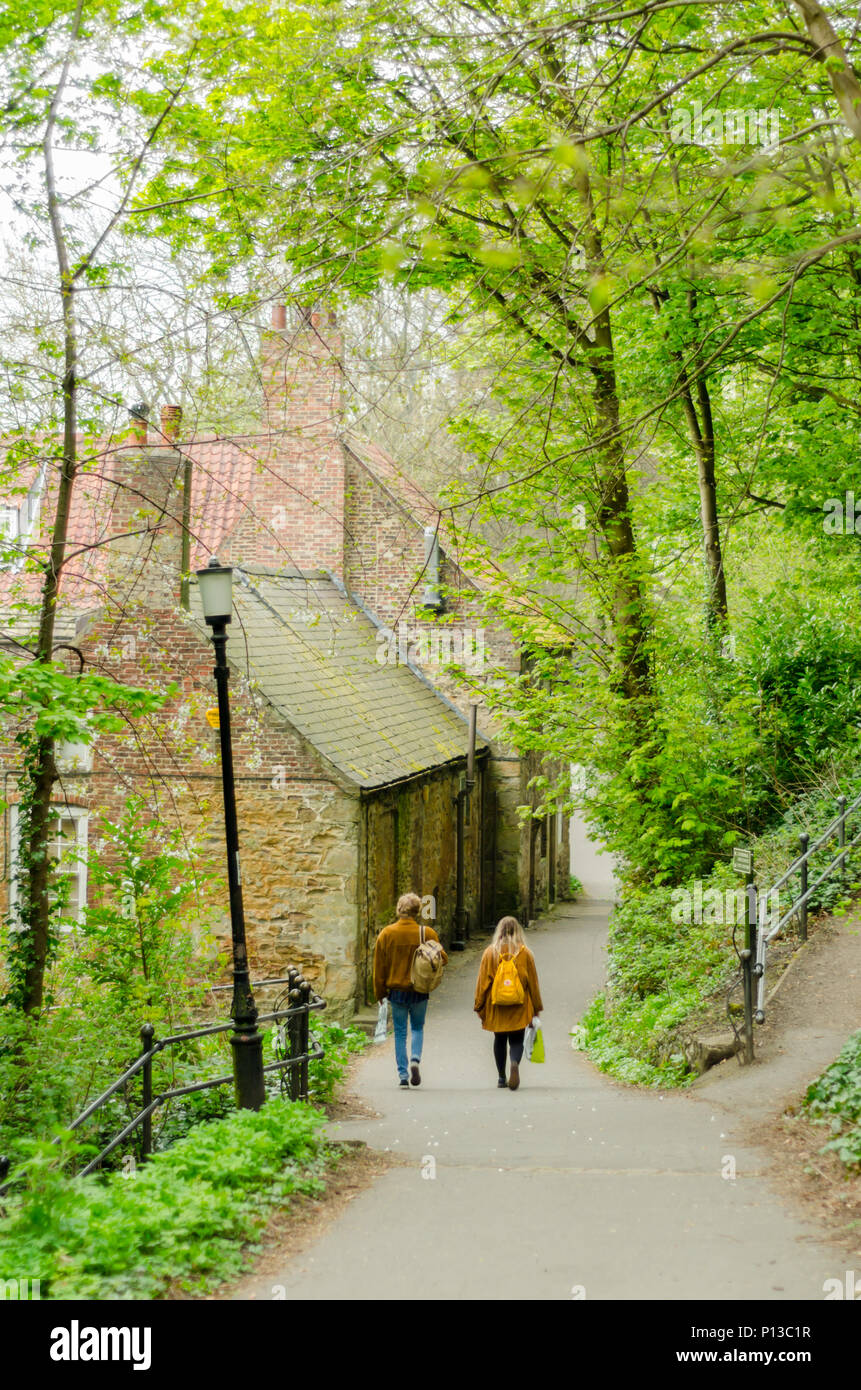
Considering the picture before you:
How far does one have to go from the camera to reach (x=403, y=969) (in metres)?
10.5

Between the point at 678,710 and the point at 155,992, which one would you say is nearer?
the point at 155,992

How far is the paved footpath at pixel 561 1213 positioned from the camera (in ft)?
16.0

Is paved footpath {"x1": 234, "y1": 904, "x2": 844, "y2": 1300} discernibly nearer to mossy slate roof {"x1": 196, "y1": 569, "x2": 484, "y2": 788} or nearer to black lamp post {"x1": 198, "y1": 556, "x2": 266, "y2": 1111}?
black lamp post {"x1": 198, "y1": 556, "x2": 266, "y2": 1111}

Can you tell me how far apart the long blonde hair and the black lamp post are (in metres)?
2.86

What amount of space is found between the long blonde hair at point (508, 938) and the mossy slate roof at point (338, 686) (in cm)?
448

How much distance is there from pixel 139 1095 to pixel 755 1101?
4.91 metres

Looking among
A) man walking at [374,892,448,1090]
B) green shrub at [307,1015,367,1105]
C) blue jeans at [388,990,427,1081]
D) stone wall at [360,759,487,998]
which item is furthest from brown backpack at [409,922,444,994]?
stone wall at [360,759,487,998]

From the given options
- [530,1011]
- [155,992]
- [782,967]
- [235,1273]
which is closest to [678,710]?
[782,967]

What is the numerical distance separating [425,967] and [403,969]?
0.24m

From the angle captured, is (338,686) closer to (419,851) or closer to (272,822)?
(419,851)

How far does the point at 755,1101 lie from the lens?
818 cm

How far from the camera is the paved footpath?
4.89 metres

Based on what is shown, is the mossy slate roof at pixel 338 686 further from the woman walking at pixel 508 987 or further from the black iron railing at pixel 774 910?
the black iron railing at pixel 774 910

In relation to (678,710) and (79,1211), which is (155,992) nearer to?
(79,1211)
